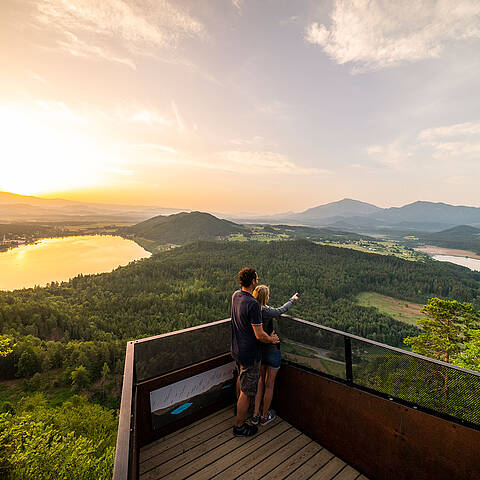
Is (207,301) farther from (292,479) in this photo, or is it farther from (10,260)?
(10,260)

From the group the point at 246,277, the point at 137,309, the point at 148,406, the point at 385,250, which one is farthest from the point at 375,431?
the point at 385,250

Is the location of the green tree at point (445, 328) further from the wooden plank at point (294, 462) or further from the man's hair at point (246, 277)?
the man's hair at point (246, 277)

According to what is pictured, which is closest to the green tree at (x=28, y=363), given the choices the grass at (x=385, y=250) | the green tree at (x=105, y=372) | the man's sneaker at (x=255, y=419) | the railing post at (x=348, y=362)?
the green tree at (x=105, y=372)

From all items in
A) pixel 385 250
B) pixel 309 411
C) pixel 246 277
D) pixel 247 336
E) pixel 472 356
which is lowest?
pixel 385 250

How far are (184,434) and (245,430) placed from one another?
745 mm

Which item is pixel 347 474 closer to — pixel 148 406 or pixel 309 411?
pixel 309 411

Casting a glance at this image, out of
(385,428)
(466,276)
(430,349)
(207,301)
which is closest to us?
(385,428)

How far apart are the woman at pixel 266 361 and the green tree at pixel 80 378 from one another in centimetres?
4580

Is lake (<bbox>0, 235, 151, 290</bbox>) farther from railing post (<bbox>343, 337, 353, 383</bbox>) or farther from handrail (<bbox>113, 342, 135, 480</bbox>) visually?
railing post (<bbox>343, 337, 353, 383</bbox>)

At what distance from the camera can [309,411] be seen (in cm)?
310

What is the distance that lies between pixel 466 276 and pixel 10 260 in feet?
657

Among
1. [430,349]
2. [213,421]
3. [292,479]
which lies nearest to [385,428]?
[292,479]

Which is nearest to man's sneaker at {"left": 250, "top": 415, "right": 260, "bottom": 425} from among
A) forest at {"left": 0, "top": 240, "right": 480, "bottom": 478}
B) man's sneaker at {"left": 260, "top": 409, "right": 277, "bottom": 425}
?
man's sneaker at {"left": 260, "top": 409, "right": 277, "bottom": 425}

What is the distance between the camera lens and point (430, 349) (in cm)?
1933
